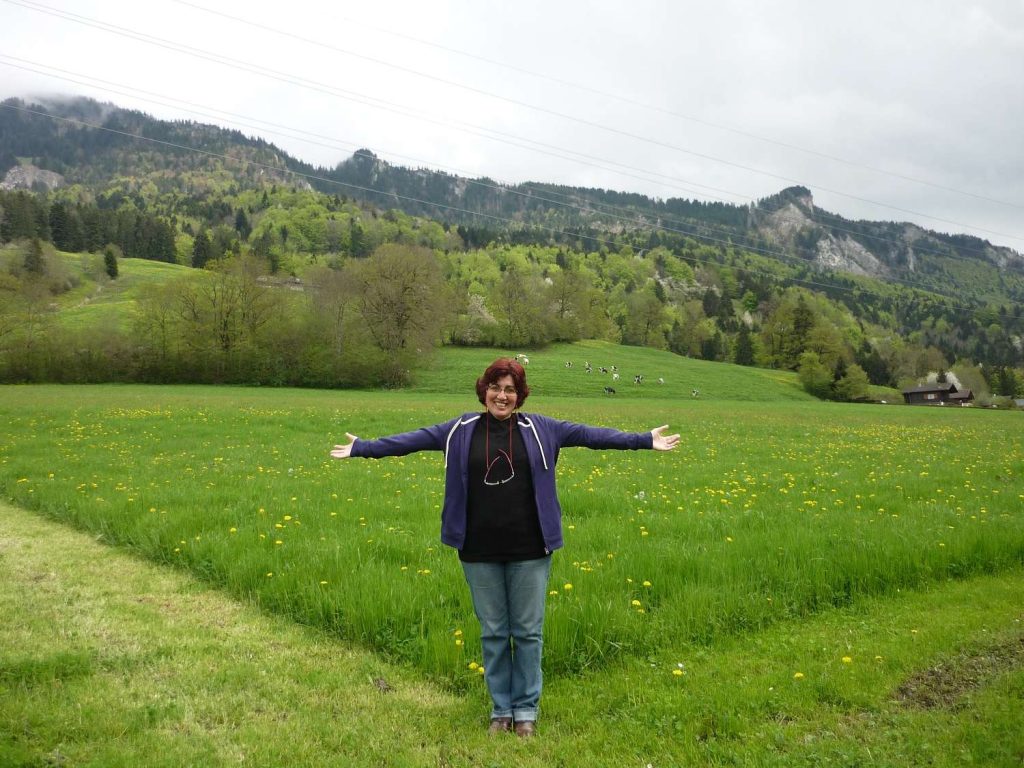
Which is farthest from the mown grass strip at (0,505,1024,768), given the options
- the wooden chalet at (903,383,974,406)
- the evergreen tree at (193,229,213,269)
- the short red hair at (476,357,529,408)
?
the evergreen tree at (193,229,213,269)

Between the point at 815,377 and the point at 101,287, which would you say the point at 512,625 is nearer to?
the point at 815,377

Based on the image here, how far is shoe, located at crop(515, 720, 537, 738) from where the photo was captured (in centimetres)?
466

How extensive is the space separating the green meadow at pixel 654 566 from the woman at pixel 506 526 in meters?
0.46

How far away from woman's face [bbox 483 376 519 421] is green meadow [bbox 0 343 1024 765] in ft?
7.97

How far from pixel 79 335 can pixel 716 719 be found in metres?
71.2

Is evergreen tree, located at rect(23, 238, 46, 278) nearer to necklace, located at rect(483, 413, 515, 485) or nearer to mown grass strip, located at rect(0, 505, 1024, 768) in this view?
mown grass strip, located at rect(0, 505, 1024, 768)

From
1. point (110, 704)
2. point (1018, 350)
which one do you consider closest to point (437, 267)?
point (110, 704)

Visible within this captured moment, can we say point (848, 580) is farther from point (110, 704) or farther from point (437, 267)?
point (437, 267)

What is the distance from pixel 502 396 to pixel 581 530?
540cm

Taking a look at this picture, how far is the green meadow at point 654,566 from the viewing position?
5129 mm

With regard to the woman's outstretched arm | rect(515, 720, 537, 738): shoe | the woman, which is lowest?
rect(515, 720, 537, 738): shoe

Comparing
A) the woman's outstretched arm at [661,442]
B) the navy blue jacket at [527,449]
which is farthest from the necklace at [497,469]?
the woman's outstretched arm at [661,442]

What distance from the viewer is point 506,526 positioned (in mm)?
4668

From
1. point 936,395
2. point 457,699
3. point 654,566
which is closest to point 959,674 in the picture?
point 654,566
